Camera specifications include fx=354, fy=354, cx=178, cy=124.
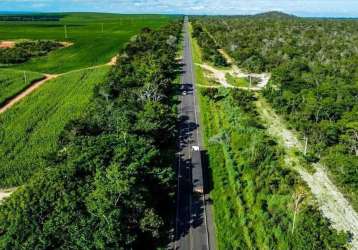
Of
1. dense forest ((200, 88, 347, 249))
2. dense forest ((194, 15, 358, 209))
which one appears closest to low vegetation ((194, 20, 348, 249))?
dense forest ((200, 88, 347, 249))

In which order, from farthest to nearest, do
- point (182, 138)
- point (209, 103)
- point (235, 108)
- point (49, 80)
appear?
point (49, 80) < point (209, 103) < point (235, 108) < point (182, 138)

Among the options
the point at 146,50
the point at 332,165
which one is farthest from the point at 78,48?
the point at 332,165

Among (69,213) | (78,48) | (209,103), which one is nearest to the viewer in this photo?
(69,213)

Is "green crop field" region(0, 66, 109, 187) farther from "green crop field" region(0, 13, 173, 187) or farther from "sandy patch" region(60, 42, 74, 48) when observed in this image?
"sandy patch" region(60, 42, 74, 48)

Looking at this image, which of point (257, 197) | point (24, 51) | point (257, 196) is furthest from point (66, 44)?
point (257, 197)

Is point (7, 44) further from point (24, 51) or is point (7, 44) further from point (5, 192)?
point (5, 192)

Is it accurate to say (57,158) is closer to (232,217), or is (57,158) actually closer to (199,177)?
(199,177)

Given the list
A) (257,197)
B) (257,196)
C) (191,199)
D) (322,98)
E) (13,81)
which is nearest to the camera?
(191,199)

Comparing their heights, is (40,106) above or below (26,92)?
below
